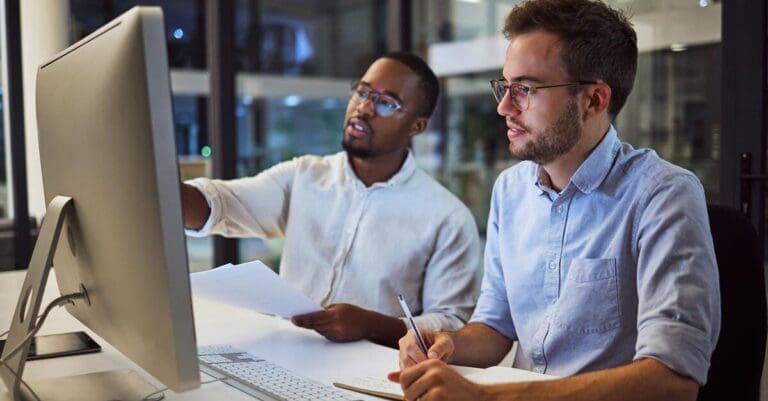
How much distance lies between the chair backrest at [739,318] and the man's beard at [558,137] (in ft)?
1.02

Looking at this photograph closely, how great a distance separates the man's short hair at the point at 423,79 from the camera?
217 centimetres

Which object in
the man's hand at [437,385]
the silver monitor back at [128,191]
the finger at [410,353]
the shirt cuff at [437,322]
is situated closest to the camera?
the silver monitor back at [128,191]

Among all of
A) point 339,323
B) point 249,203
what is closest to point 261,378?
point 339,323

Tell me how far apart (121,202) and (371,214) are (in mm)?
1180

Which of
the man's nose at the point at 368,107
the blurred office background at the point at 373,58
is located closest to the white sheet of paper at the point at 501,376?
the blurred office background at the point at 373,58

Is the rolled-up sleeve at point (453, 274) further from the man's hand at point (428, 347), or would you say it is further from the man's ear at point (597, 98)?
the man's ear at point (597, 98)

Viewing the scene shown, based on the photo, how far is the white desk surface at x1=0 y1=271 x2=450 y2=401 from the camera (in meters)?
1.28

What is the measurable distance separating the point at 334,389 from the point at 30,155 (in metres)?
2.84

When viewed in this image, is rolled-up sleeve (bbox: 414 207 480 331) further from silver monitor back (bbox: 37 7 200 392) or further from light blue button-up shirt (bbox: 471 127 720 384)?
silver monitor back (bbox: 37 7 200 392)

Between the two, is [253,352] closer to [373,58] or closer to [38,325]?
[38,325]

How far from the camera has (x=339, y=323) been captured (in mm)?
1527

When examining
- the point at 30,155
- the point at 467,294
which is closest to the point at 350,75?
the point at 30,155

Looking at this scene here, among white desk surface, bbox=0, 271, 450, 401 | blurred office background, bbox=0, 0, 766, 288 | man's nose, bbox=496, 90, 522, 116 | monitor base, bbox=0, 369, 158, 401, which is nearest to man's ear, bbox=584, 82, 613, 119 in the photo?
man's nose, bbox=496, 90, 522, 116

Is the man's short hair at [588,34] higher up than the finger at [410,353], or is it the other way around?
the man's short hair at [588,34]
